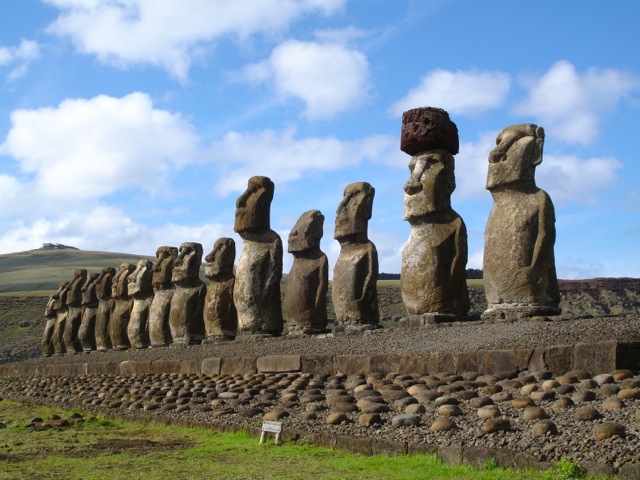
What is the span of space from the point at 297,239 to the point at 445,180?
3.33 m

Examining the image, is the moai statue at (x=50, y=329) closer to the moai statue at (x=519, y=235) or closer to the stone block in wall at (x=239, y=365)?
the stone block in wall at (x=239, y=365)

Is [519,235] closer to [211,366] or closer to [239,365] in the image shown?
[239,365]

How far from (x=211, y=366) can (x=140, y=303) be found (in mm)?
8064

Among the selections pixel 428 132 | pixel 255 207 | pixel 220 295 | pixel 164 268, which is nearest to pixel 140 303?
pixel 164 268

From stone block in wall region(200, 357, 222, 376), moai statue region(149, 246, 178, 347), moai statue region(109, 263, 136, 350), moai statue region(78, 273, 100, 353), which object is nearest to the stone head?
moai statue region(78, 273, 100, 353)

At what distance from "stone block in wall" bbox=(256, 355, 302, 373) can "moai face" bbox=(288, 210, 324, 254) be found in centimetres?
341

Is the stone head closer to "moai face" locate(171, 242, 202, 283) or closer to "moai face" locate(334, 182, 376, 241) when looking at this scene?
"moai face" locate(171, 242, 202, 283)

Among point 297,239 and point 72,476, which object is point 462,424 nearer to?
point 72,476

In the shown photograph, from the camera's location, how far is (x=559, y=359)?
732 centimetres

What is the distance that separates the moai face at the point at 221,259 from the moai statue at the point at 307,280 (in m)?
2.52

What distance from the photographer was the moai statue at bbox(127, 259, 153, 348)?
764 inches

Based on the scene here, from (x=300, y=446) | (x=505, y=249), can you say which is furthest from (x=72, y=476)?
(x=505, y=249)

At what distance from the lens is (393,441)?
5.62m

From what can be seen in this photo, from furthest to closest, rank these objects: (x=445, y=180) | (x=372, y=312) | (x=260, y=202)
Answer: (x=260, y=202)
(x=372, y=312)
(x=445, y=180)
